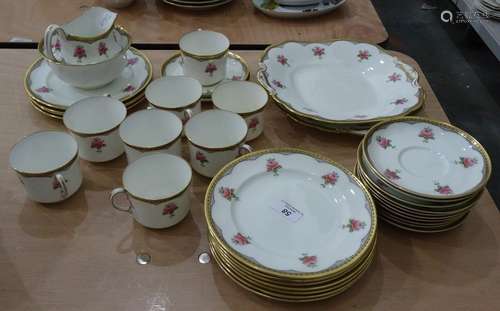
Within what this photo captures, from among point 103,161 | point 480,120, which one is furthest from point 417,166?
point 480,120

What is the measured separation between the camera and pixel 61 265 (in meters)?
0.66

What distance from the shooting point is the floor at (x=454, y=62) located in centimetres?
184

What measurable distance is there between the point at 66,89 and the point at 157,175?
1.02 ft

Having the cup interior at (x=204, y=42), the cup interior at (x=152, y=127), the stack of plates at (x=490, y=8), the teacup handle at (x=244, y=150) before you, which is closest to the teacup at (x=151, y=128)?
the cup interior at (x=152, y=127)

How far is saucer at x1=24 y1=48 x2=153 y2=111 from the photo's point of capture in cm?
89

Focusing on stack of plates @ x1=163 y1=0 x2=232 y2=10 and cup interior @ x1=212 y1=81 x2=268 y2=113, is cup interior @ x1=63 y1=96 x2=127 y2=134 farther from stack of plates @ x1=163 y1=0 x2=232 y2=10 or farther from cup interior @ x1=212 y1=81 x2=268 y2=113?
stack of plates @ x1=163 y1=0 x2=232 y2=10

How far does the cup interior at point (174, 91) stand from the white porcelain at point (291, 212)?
21 centimetres

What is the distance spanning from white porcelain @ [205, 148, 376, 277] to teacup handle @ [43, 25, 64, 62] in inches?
15.9

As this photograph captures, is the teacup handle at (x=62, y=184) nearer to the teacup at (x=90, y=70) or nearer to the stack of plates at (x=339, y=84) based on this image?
the teacup at (x=90, y=70)

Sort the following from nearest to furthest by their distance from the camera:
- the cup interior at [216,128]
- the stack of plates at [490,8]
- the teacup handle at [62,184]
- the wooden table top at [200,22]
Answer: the teacup handle at [62,184]
the cup interior at [216,128]
the wooden table top at [200,22]
the stack of plates at [490,8]

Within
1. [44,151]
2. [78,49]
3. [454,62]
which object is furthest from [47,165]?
[454,62]

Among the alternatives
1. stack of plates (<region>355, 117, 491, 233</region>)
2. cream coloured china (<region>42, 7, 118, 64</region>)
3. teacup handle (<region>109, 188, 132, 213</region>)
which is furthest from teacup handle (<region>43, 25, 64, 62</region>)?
stack of plates (<region>355, 117, 491, 233</region>)

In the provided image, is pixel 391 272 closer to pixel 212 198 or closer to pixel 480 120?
pixel 212 198

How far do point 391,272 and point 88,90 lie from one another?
0.64m
